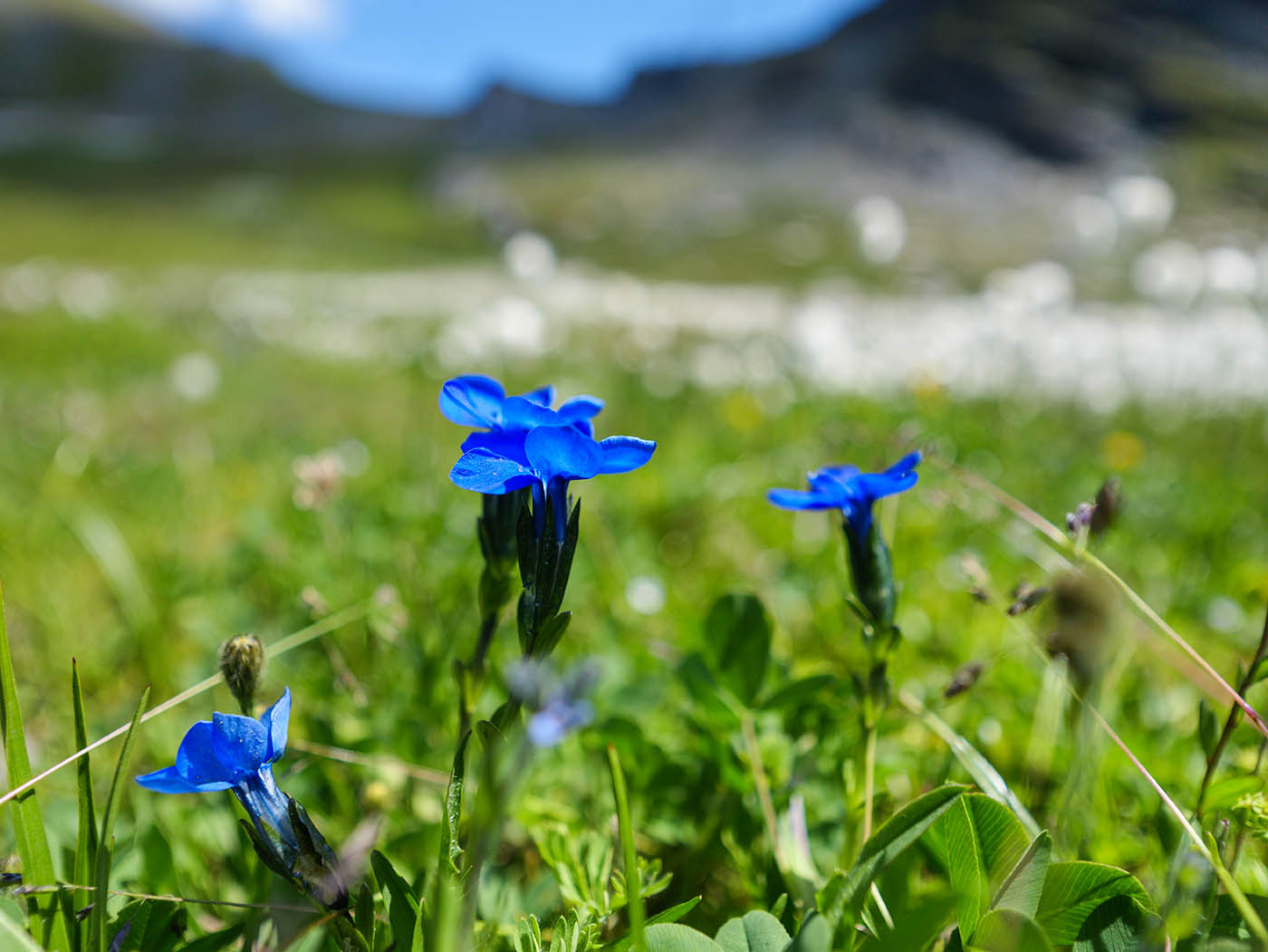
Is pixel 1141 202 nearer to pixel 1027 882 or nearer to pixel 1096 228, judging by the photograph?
pixel 1096 228

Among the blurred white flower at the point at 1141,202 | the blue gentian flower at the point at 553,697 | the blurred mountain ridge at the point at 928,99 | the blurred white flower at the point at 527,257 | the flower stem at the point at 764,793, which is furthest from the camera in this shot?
the blurred mountain ridge at the point at 928,99

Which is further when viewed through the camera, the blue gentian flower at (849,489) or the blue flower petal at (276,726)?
the blue gentian flower at (849,489)

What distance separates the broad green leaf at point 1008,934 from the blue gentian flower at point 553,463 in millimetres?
547

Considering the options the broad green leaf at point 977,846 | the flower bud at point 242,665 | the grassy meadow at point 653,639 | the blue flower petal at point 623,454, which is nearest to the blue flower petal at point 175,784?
the flower bud at point 242,665

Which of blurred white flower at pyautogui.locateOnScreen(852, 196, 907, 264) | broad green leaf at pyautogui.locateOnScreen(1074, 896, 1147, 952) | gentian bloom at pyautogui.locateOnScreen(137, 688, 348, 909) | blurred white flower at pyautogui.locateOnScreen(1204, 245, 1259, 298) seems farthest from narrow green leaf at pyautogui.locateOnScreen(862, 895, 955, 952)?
blurred white flower at pyautogui.locateOnScreen(1204, 245, 1259, 298)

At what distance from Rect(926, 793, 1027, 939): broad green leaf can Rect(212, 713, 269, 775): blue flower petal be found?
0.70 meters

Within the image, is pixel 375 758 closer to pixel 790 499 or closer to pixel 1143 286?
pixel 790 499

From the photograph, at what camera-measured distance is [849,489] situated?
95 centimetres

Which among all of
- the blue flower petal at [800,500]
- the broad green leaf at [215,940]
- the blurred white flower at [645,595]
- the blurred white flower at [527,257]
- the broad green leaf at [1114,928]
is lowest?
the blurred white flower at [645,595]

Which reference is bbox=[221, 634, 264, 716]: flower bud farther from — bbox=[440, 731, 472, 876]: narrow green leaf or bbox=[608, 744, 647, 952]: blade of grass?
bbox=[608, 744, 647, 952]: blade of grass

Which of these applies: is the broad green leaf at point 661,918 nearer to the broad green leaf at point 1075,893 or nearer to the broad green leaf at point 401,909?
the broad green leaf at point 401,909

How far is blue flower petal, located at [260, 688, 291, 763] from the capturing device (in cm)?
79

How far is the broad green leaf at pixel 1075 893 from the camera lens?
853 mm

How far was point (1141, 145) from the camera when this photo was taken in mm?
48250
